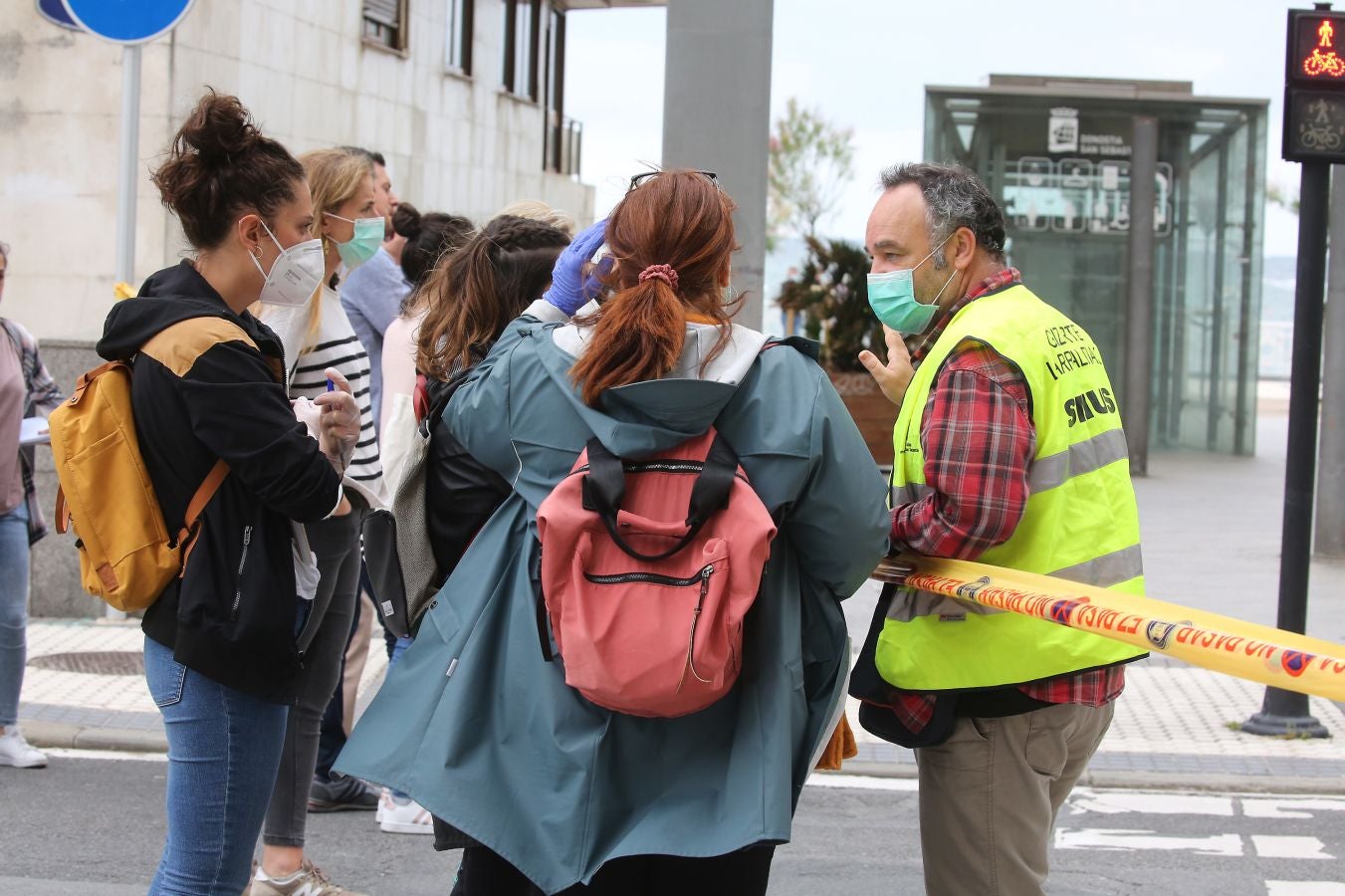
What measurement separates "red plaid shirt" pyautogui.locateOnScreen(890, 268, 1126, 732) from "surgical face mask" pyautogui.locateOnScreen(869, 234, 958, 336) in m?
0.32

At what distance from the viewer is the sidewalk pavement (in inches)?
251

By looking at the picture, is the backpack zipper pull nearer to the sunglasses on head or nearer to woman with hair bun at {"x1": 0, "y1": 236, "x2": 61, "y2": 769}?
the sunglasses on head

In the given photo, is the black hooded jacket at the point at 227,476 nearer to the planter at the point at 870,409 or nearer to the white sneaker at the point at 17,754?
the white sneaker at the point at 17,754

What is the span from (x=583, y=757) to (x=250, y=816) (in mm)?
993

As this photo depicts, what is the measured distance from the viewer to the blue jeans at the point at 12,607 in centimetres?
596

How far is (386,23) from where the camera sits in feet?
52.6

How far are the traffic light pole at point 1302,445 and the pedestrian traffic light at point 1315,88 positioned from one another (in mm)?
105

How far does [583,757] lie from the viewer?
262 cm

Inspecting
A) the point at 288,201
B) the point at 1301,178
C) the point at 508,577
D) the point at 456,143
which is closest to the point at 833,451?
the point at 508,577

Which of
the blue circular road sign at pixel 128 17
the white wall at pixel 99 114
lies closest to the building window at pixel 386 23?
the white wall at pixel 99 114

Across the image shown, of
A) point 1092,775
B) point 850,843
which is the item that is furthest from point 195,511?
point 1092,775

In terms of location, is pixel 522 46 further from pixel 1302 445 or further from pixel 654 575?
pixel 654 575

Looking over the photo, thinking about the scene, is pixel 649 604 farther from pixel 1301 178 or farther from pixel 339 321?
pixel 1301 178

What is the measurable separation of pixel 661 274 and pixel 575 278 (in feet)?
1.83
